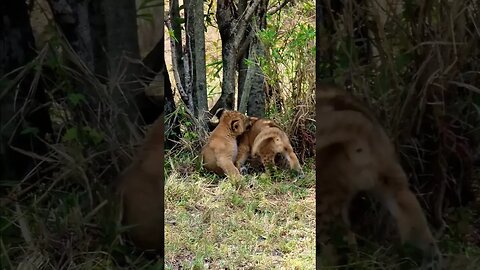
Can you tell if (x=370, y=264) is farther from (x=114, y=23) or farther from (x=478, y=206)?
(x=114, y=23)

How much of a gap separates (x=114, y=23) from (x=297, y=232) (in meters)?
1.27

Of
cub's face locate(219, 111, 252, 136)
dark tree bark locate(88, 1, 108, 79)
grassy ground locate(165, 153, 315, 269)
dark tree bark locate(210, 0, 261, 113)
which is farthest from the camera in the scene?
dark tree bark locate(210, 0, 261, 113)

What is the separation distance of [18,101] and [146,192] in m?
0.35

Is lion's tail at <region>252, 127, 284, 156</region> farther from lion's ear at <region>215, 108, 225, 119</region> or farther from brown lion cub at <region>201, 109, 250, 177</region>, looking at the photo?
lion's ear at <region>215, 108, 225, 119</region>

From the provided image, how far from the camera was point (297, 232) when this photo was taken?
2.47 m

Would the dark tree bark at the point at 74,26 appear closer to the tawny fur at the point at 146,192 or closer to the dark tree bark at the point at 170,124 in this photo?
the tawny fur at the point at 146,192

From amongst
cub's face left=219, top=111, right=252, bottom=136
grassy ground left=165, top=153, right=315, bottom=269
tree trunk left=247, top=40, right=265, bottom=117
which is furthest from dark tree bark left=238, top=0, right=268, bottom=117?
grassy ground left=165, top=153, right=315, bottom=269

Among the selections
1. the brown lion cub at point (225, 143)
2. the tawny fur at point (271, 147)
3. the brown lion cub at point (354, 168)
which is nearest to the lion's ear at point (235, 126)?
the brown lion cub at point (225, 143)

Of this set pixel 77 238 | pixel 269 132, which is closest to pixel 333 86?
pixel 77 238

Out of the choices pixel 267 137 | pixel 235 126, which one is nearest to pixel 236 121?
pixel 235 126

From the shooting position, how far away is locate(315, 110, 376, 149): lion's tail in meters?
1.48

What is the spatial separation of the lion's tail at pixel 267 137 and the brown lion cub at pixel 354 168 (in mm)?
1577

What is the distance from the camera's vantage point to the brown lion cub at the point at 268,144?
3.08m

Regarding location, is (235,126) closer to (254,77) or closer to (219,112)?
(219,112)
